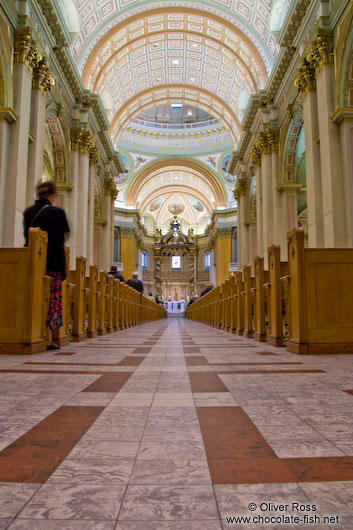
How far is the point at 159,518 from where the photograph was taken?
98 centimetres

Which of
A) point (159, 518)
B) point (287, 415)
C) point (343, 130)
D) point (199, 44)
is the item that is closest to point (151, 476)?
point (159, 518)

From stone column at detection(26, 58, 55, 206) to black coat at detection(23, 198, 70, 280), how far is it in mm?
5465

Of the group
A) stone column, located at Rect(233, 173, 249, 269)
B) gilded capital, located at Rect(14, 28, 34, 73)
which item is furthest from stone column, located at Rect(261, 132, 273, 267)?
gilded capital, located at Rect(14, 28, 34, 73)

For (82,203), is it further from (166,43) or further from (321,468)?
(321,468)

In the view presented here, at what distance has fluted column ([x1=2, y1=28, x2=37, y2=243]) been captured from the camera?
9.03m

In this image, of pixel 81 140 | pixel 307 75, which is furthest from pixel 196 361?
pixel 81 140

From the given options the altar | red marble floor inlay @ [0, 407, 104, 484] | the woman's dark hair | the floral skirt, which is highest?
the woman's dark hair

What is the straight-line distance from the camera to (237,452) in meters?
1.43

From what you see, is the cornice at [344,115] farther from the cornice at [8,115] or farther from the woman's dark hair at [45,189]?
the cornice at [8,115]

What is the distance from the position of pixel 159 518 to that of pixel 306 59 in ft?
37.1

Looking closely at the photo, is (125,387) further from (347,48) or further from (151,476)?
(347,48)

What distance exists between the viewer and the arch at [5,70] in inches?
350

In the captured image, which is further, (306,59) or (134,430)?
(306,59)

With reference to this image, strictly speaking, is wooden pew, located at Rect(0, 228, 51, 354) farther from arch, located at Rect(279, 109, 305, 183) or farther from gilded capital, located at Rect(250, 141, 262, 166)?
gilded capital, located at Rect(250, 141, 262, 166)
